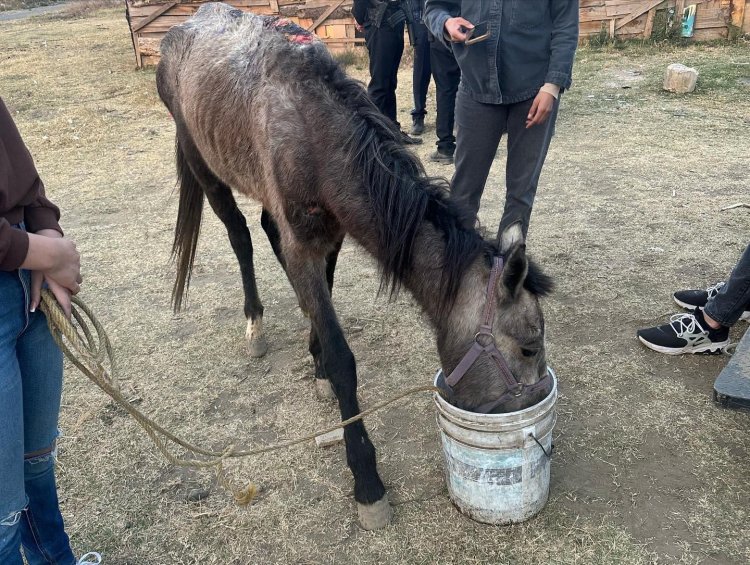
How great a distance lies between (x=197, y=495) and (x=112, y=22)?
20527 mm

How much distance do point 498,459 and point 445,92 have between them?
5.01m

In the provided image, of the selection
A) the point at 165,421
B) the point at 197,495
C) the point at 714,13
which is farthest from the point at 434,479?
the point at 714,13

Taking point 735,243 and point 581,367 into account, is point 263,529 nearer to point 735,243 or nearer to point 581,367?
point 581,367

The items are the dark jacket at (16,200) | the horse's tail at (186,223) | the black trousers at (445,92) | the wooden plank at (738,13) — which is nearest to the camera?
the dark jacket at (16,200)

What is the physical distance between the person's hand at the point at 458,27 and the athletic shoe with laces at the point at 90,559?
2.70 meters

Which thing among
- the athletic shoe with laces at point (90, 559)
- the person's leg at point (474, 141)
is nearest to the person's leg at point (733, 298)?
the person's leg at point (474, 141)

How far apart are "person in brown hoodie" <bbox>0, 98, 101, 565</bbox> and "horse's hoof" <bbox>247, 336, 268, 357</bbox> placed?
1740mm

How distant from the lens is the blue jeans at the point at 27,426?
1.39m

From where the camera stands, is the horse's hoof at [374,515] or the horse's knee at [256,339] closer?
the horse's hoof at [374,515]

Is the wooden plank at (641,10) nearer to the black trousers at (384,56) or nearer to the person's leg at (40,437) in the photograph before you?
the black trousers at (384,56)

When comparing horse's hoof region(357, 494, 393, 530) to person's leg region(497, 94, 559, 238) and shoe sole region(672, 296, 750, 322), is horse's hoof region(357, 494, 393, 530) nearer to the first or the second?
person's leg region(497, 94, 559, 238)

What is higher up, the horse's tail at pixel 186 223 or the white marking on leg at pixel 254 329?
the horse's tail at pixel 186 223

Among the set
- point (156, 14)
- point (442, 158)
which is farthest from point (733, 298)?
point (156, 14)

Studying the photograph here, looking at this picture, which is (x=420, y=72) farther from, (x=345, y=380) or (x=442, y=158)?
(x=345, y=380)
